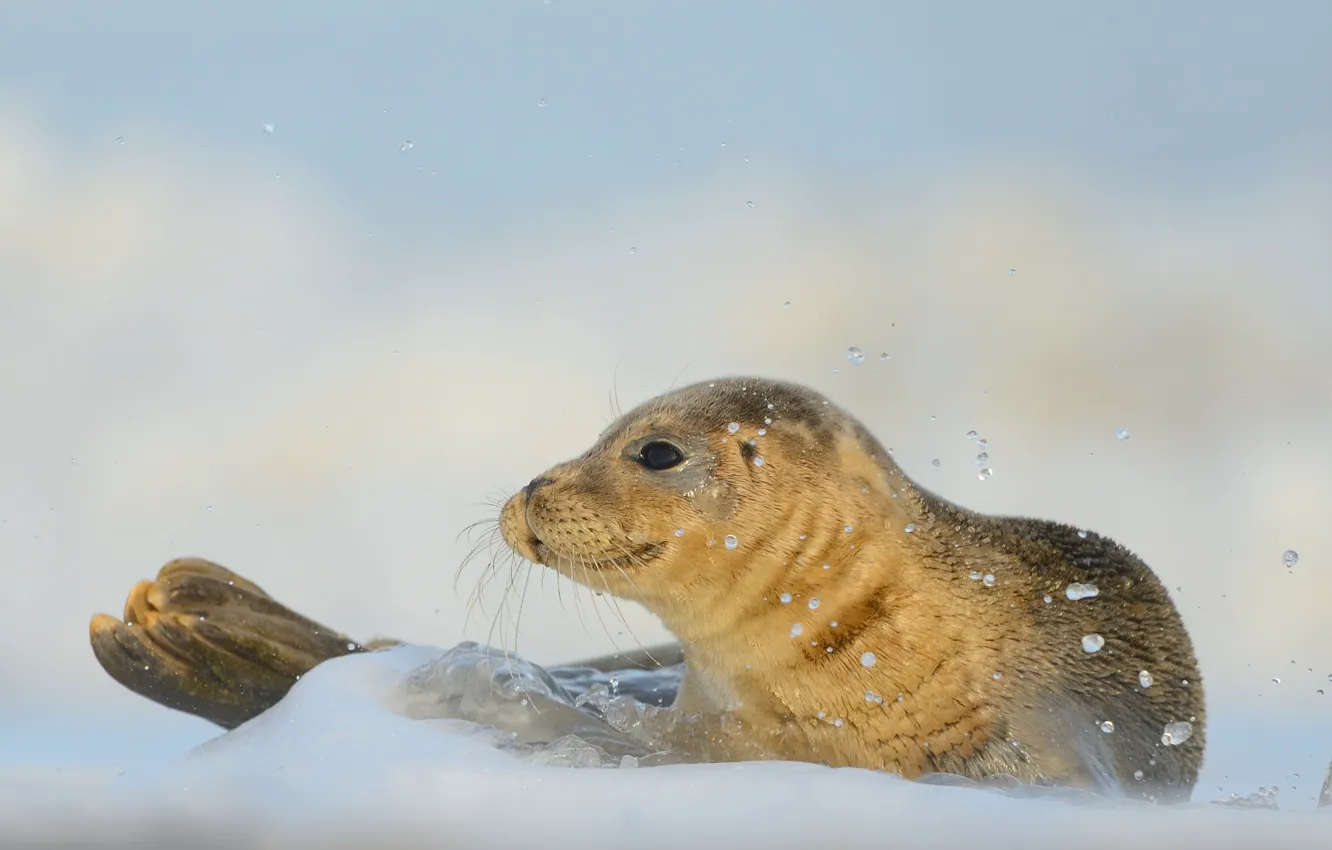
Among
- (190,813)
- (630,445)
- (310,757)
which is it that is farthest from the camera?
(630,445)

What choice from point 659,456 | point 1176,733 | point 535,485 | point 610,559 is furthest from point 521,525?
point 1176,733

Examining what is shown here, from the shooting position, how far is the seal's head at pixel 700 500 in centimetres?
330

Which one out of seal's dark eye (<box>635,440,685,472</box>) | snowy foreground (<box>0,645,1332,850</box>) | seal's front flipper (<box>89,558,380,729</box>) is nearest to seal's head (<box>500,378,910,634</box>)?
seal's dark eye (<box>635,440,685,472</box>)

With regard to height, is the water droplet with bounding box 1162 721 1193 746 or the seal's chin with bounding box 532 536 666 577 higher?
the seal's chin with bounding box 532 536 666 577

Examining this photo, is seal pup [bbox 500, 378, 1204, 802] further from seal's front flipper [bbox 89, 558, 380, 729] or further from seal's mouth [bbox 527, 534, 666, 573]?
seal's front flipper [bbox 89, 558, 380, 729]

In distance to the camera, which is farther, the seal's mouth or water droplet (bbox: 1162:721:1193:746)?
water droplet (bbox: 1162:721:1193:746)

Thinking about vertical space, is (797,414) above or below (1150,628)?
above

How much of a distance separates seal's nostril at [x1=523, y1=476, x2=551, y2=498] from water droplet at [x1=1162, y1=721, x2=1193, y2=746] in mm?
1532

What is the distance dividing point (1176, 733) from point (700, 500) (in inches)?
49.6

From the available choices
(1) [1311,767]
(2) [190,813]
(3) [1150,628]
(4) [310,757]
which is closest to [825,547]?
(3) [1150,628]

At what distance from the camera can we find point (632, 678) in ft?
14.6

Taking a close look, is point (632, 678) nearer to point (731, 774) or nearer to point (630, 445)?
point (630, 445)

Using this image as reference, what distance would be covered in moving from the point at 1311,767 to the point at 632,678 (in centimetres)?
191

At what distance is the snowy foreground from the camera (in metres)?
2.48
